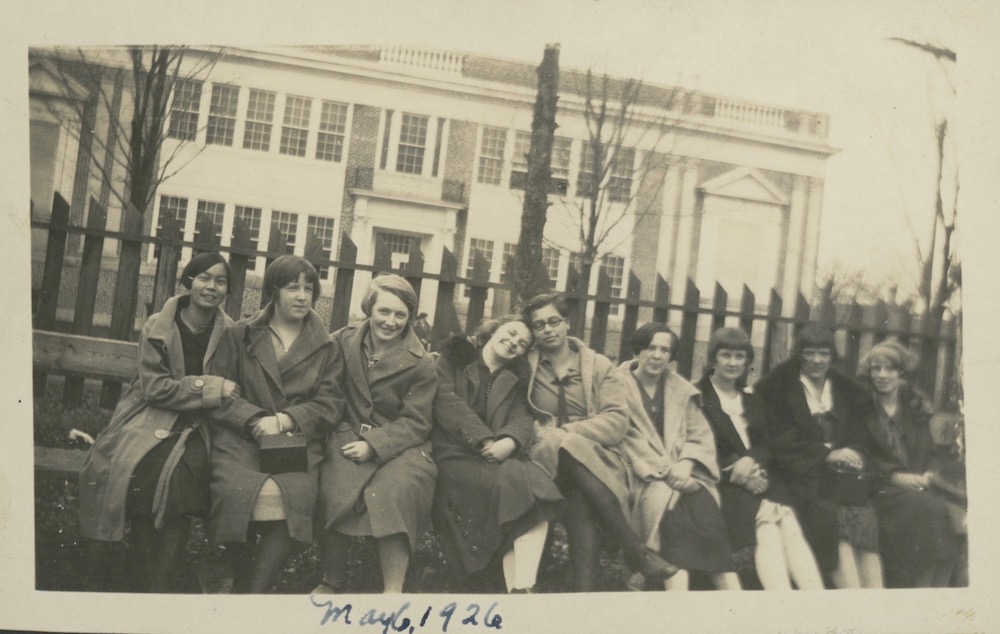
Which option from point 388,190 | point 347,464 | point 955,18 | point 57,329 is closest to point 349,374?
point 347,464

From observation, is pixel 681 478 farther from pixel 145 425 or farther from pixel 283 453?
pixel 145 425

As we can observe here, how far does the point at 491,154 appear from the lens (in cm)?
506

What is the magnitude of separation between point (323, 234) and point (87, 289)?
110 cm

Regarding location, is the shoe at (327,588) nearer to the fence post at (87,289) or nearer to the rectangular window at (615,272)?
the fence post at (87,289)

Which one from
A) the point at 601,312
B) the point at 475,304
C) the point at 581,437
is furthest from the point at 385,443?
the point at 601,312

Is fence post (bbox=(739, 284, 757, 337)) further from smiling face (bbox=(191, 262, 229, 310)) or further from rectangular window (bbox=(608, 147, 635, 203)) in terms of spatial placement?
smiling face (bbox=(191, 262, 229, 310))

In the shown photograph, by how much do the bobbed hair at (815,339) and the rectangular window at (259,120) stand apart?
293 centimetres

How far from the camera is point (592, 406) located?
16.4 ft

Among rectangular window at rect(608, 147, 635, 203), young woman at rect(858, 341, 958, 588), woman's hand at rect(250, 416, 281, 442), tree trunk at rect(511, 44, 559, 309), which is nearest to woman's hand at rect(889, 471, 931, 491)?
young woman at rect(858, 341, 958, 588)

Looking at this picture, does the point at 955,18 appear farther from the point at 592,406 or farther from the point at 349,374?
the point at 349,374

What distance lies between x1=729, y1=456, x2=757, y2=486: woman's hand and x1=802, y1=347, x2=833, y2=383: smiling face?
0.59 m

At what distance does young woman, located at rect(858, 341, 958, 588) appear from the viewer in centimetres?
544

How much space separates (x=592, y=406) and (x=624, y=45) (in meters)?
1.88

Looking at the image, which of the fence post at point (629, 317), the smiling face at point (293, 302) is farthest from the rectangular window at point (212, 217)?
the fence post at point (629, 317)
